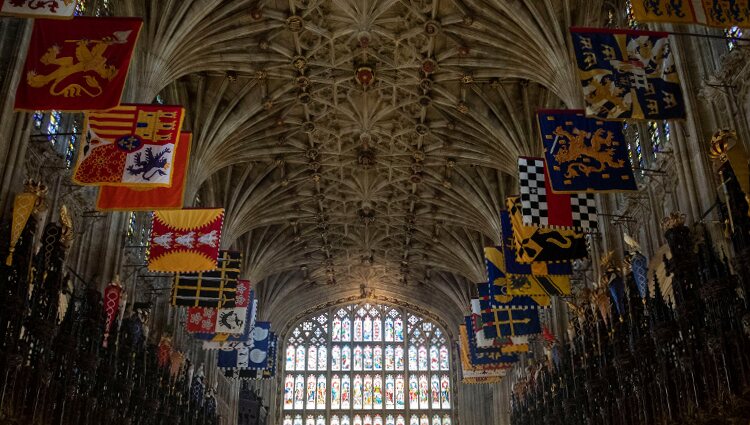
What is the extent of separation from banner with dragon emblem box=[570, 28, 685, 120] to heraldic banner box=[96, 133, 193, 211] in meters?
8.22

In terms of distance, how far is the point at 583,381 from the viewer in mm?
18703

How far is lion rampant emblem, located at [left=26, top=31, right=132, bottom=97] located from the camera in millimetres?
12148

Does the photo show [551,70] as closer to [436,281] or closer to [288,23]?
[288,23]

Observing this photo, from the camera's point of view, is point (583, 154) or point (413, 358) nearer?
point (583, 154)

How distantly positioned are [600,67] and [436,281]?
31.6 metres

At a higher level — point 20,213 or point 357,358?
point 357,358

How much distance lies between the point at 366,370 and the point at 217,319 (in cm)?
2116

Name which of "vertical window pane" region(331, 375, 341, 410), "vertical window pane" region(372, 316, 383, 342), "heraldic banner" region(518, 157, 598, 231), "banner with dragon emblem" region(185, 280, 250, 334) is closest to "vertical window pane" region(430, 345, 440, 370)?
"vertical window pane" region(372, 316, 383, 342)

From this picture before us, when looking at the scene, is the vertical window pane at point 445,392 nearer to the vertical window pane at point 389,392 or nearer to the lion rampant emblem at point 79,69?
the vertical window pane at point 389,392

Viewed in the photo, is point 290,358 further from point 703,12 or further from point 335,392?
point 703,12

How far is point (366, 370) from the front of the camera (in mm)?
44406

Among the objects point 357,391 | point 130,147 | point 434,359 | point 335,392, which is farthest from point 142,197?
point 434,359

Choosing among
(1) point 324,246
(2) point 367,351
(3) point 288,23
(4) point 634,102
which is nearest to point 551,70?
(3) point 288,23

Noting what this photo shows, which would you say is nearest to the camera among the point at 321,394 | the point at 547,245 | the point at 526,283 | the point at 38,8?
the point at 38,8
